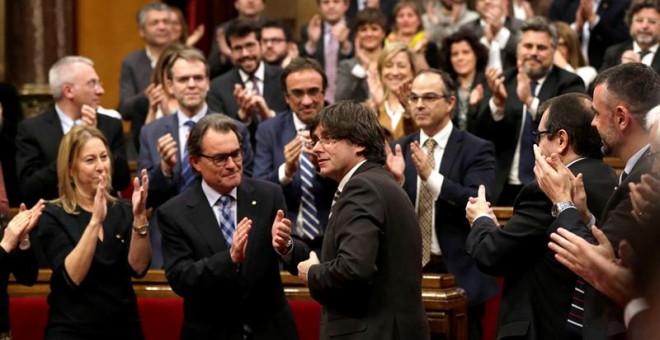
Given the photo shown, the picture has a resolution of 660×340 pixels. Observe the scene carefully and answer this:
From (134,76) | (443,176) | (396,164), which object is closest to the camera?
(396,164)

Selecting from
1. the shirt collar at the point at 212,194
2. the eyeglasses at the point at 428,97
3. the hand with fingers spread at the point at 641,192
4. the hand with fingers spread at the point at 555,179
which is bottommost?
the shirt collar at the point at 212,194

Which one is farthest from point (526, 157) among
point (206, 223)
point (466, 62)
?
point (206, 223)

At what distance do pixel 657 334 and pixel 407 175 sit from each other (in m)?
4.09

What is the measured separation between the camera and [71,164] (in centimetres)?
519

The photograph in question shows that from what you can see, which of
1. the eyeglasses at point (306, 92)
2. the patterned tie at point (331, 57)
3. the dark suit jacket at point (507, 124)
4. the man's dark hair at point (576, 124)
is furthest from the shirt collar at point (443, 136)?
the patterned tie at point (331, 57)

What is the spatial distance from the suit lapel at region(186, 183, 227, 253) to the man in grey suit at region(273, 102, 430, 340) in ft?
2.56

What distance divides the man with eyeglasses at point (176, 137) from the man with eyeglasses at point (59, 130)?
0.60 feet

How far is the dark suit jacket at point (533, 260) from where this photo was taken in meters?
4.08

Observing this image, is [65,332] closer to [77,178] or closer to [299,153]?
[77,178]

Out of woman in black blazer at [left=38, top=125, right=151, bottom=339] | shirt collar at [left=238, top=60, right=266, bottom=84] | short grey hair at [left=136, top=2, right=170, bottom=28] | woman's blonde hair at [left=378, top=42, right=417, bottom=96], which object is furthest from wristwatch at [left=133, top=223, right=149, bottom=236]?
short grey hair at [left=136, top=2, right=170, bottom=28]

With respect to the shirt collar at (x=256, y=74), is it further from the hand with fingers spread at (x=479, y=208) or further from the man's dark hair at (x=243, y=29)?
the hand with fingers spread at (x=479, y=208)

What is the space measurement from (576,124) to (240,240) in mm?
1326

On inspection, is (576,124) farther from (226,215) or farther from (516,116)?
(516,116)

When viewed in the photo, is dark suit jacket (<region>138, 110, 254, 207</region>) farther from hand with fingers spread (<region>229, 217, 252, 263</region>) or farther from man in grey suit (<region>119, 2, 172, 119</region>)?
man in grey suit (<region>119, 2, 172, 119</region>)
